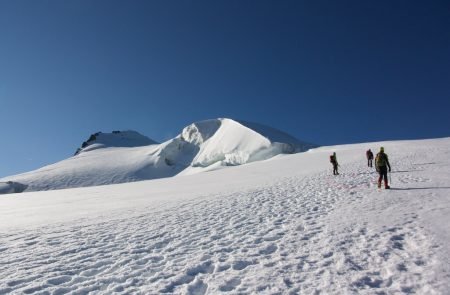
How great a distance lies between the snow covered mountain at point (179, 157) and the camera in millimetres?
64750

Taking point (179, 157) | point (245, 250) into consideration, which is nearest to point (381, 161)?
point (245, 250)

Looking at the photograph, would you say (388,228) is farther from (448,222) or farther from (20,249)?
(20,249)

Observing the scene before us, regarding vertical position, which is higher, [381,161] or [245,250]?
[381,161]

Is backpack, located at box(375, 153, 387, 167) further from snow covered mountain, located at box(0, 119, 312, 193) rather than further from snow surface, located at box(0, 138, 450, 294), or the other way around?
snow covered mountain, located at box(0, 119, 312, 193)

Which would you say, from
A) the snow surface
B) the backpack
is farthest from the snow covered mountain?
the snow surface

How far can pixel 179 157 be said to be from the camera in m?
97.0

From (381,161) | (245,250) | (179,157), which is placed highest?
(179,157)

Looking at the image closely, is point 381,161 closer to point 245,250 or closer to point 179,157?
point 245,250

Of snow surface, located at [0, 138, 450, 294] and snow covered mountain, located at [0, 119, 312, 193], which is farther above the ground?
snow covered mountain, located at [0, 119, 312, 193]

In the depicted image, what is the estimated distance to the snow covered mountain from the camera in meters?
64.8

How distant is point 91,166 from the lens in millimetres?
93438

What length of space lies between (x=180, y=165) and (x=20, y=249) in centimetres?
Result: 8445

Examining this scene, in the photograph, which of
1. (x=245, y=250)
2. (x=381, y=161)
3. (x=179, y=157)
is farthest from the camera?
(x=179, y=157)

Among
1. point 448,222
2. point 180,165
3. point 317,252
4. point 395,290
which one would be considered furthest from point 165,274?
point 180,165
